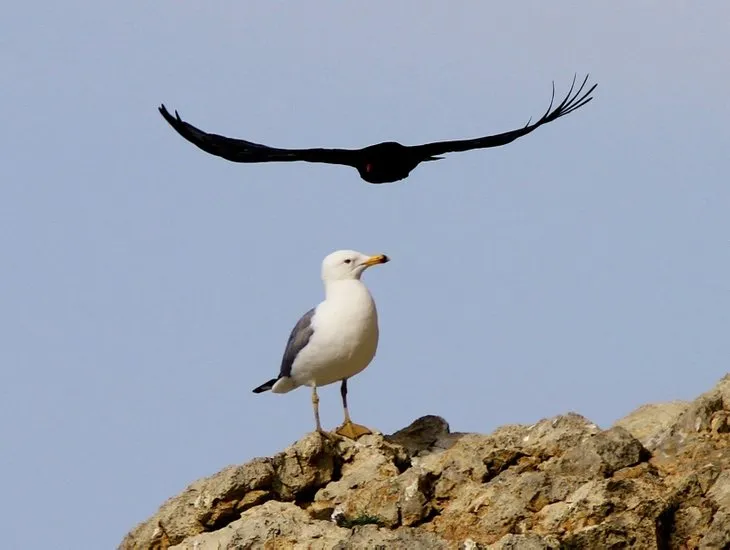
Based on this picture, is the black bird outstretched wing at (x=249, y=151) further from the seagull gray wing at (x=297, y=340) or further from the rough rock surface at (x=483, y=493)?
the rough rock surface at (x=483, y=493)

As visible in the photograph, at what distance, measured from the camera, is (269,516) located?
18.6 m

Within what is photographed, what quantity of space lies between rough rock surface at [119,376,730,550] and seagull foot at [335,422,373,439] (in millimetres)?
349

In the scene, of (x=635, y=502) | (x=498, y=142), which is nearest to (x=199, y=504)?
(x=635, y=502)

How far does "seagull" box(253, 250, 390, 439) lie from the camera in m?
21.7

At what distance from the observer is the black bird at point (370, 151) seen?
23.6 metres

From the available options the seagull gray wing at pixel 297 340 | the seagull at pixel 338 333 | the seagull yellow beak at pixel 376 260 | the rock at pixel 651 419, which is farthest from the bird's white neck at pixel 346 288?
the rock at pixel 651 419

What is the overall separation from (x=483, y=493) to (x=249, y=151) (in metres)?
6.39

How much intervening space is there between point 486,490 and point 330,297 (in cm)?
384

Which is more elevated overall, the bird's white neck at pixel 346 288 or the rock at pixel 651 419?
the bird's white neck at pixel 346 288

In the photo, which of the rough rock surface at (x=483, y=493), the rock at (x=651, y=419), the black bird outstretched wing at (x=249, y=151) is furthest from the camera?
the black bird outstretched wing at (x=249, y=151)

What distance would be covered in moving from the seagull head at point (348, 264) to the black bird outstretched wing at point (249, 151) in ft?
6.74

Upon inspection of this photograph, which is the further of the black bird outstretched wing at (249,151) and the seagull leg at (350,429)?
the black bird outstretched wing at (249,151)

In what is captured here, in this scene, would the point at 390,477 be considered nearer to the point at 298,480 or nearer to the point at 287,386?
the point at 298,480

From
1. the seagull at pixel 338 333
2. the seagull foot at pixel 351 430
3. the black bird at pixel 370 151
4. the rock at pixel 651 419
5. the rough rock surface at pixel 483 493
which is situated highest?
the black bird at pixel 370 151
